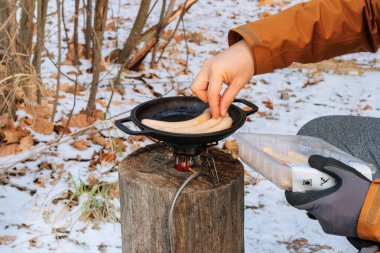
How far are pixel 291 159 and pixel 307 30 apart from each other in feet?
1.83

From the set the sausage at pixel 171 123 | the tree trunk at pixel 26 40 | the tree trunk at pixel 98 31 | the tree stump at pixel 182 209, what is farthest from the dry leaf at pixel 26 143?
the sausage at pixel 171 123

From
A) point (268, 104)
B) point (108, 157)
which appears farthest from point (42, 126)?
point (268, 104)

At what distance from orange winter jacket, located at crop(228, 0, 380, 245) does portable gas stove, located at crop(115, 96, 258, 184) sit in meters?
0.30

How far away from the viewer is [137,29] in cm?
514

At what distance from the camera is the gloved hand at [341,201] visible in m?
1.87

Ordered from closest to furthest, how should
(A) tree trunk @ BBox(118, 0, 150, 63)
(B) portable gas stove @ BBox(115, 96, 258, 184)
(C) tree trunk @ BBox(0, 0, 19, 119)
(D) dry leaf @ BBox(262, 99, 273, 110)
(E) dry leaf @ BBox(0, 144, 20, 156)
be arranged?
(B) portable gas stove @ BBox(115, 96, 258, 184)
(C) tree trunk @ BBox(0, 0, 19, 119)
(E) dry leaf @ BBox(0, 144, 20, 156)
(A) tree trunk @ BBox(118, 0, 150, 63)
(D) dry leaf @ BBox(262, 99, 273, 110)

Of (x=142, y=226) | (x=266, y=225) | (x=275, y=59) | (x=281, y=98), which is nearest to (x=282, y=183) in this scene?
(x=275, y=59)

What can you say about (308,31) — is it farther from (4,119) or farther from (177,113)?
(4,119)

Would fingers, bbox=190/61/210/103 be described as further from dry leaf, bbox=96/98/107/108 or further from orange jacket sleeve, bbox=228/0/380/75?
dry leaf, bbox=96/98/107/108

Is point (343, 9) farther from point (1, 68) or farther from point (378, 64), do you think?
point (378, 64)

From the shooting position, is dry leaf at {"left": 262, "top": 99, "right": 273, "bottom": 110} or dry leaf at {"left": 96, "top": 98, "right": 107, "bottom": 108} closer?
dry leaf at {"left": 96, "top": 98, "right": 107, "bottom": 108}

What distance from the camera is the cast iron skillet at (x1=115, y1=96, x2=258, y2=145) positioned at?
7.08 ft

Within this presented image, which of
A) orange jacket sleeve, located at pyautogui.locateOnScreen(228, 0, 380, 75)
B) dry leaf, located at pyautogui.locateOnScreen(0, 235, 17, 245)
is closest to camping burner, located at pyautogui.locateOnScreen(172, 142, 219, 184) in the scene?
orange jacket sleeve, located at pyautogui.locateOnScreen(228, 0, 380, 75)

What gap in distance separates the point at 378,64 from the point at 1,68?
14.6 ft
